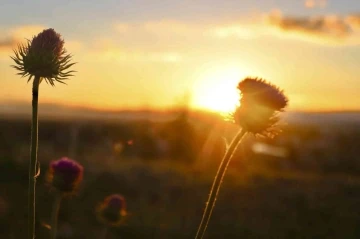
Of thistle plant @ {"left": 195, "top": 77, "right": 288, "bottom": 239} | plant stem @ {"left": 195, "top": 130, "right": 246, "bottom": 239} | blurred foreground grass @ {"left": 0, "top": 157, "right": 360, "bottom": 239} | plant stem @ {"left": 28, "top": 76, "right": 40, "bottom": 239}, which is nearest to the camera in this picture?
plant stem @ {"left": 28, "top": 76, "right": 40, "bottom": 239}

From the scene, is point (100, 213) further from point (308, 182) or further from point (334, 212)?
point (308, 182)

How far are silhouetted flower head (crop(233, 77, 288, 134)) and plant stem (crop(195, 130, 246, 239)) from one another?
0.16 m

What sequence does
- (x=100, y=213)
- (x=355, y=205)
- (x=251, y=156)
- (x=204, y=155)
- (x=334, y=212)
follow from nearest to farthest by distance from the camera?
(x=100, y=213) → (x=334, y=212) → (x=355, y=205) → (x=204, y=155) → (x=251, y=156)

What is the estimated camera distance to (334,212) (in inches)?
802

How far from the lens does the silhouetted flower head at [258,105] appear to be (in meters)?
4.23

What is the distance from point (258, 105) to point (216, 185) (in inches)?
45.5

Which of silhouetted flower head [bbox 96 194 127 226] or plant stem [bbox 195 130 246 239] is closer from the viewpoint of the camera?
plant stem [bbox 195 130 246 239]

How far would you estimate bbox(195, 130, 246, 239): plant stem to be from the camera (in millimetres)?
3088

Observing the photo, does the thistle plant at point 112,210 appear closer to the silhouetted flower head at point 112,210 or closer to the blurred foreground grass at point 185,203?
the silhouetted flower head at point 112,210

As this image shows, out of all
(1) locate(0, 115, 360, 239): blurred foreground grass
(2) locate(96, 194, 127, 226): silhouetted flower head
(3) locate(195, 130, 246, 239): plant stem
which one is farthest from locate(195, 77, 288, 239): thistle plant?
(1) locate(0, 115, 360, 239): blurred foreground grass

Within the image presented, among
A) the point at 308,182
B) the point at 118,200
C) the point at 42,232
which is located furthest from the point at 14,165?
the point at 118,200

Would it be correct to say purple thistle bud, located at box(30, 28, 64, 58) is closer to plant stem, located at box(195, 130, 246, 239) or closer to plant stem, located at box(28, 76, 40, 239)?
plant stem, located at box(28, 76, 40, 239)

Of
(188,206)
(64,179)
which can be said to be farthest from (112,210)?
(188,206)

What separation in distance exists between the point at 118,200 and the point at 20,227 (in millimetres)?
9124
